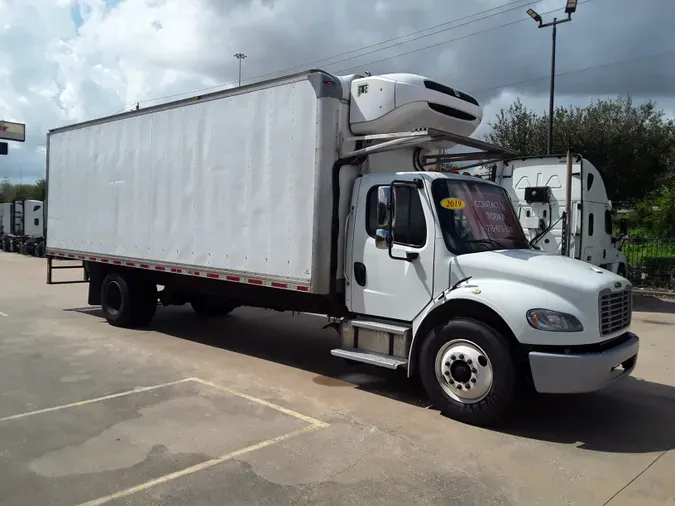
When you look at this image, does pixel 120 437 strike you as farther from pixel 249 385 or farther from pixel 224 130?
pixel 224 130

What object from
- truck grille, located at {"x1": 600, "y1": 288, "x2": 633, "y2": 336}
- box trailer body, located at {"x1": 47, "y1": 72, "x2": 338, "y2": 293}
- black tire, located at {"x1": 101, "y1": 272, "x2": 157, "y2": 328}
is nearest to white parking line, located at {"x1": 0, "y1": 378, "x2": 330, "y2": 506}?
box trailer body, located at {"x1": 47, "y1": 72, "x2": 338, "y2": 293}

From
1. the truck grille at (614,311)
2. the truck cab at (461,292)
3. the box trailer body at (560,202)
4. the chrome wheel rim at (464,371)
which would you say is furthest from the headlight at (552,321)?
the box trailer body at (560,202)

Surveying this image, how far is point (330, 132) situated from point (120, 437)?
13.0 ft

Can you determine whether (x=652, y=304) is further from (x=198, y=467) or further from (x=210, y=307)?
(x=198, y=467)

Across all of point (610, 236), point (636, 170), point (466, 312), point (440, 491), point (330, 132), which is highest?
point (636, 170)

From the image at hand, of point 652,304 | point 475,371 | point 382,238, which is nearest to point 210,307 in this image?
point 382,238

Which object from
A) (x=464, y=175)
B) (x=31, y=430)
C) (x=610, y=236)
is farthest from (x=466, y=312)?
(x=610, y=236)

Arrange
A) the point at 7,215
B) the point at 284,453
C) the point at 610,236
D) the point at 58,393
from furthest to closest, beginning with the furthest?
the point at 7,215 → the point at 610,236 → the point at 58,393 → the point at 284,453

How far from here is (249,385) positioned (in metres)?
6.96

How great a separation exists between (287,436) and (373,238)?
2458 mm

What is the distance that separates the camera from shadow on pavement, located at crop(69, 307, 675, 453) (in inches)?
216

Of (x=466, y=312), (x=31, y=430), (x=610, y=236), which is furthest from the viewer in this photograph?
(x=610, y=236)

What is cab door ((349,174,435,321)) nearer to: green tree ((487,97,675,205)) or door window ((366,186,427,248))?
door window ((366,186,427,248))

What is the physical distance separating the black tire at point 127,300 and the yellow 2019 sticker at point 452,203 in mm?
6140
